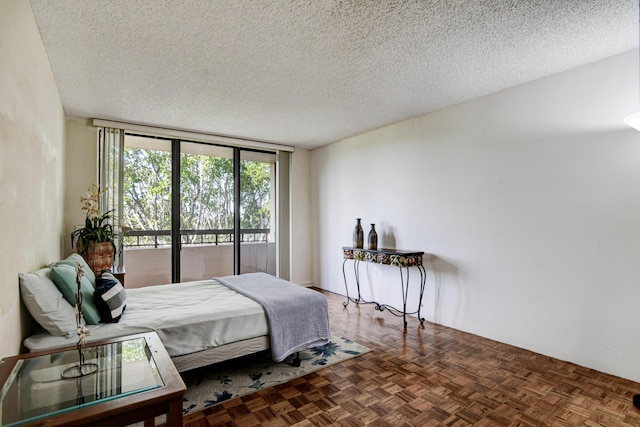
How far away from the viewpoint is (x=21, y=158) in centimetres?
185

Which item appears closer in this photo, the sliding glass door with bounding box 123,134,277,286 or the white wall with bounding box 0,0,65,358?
the white wall with bounding box 0,0,65,358

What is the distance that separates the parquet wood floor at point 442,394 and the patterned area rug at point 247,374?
9cm

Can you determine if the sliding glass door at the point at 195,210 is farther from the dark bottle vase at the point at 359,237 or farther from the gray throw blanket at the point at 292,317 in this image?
the gray throw blanket at the point at 292,317

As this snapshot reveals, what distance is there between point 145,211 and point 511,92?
4777 mm

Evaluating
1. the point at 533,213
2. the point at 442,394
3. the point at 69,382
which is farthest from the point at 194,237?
the point at 533,213

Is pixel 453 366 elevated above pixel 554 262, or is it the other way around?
pixel 554 262

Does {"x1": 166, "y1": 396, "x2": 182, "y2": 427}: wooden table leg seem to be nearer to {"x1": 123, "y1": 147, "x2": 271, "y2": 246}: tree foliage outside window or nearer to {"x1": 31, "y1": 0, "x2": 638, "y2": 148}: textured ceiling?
{"x1": 31, "y1": 0, "x2": 638, "y2": 148}: textured ceiling

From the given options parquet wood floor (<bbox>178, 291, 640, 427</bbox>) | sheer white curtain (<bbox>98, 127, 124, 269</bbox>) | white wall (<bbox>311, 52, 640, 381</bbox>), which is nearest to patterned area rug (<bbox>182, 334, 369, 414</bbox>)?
parquet wood floor (<bbox>178, 291, 640, 427</bbox>)

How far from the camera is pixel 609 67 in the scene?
263 cm

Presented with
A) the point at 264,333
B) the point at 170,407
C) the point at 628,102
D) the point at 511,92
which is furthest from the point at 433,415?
the point at 511,92

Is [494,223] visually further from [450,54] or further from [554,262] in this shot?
[450,54]

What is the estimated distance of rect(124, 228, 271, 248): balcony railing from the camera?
450 cm

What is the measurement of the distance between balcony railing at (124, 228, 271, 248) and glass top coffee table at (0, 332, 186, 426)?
3241mm

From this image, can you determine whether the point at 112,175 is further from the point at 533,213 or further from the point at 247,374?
the point at 533,213
